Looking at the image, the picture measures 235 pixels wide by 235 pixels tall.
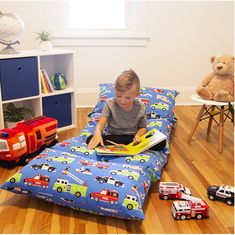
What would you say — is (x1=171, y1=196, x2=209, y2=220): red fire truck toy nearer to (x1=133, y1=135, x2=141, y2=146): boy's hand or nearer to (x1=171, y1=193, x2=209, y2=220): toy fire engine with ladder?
(x1=171, y1=193, x2=209, y2=220): toy fire engine with ladder

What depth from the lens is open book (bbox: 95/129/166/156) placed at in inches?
77.4

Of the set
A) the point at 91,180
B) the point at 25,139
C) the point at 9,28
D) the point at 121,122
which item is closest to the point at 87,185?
Answer: the point at 91,180

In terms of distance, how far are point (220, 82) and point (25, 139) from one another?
1397 millimetres

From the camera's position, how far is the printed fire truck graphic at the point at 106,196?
1.56 metres

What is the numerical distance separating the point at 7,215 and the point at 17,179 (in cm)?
17

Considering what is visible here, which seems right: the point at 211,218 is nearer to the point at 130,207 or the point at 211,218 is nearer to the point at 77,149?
the point at 130,207

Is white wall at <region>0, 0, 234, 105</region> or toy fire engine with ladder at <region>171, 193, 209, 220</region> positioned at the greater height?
white wall at <region>0, 0, 234, 105</region>

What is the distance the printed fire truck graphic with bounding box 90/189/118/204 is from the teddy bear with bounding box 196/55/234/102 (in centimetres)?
117

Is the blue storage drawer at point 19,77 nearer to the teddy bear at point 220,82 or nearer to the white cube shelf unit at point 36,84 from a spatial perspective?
the white cube shelf unit at point 36,84

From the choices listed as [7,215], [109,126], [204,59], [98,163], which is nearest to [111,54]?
[204,59]

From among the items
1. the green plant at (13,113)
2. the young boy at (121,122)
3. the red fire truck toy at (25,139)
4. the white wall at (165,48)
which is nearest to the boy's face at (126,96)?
the young boy at (121,122)

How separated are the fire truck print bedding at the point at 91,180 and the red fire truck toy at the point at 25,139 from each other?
307 millimetres

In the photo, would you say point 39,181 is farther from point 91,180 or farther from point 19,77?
point 19,77

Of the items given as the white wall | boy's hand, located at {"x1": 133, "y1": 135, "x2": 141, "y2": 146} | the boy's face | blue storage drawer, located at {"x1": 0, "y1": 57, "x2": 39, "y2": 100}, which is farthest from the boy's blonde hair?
the white wall
